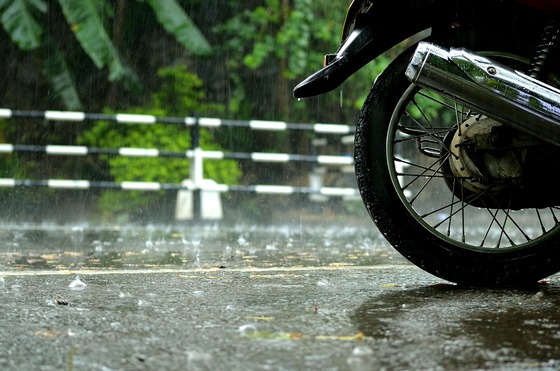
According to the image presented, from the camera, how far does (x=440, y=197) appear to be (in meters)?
13.6

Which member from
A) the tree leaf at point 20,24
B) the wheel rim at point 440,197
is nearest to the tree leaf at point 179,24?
the tree leaf at point 20,24

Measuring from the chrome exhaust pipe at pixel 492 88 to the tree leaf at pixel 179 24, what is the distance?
880 cm

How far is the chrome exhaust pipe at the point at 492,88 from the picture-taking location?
3.38 metres

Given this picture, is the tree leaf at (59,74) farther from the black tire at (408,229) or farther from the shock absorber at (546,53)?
the shock absorber at (546,53)

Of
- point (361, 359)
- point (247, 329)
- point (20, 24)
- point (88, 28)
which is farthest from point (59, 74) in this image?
point (361, 359)

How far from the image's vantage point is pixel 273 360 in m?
2.37

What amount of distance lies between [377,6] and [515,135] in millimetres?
739

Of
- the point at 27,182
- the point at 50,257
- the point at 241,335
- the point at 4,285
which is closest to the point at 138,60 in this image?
the point at 27,182

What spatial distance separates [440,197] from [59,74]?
18.3 feet

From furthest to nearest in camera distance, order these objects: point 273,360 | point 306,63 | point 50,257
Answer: point 306,63
point 50,257
point 273,360

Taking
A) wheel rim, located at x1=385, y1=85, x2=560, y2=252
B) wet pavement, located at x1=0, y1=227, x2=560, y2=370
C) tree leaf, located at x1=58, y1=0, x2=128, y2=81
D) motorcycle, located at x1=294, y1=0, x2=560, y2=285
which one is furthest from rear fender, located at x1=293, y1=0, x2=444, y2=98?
tree leaf, located at x1=58, y1=0, x2=128, y2=81

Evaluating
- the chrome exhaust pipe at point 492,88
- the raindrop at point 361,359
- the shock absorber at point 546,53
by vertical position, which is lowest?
the raindrop at point 361,359

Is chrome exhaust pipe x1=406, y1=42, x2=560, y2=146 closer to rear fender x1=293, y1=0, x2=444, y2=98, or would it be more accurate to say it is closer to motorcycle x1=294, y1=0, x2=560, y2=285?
motorcycle x1=294, y1=0, x2=560, y2=285

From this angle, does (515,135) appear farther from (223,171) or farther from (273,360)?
(223,171)
